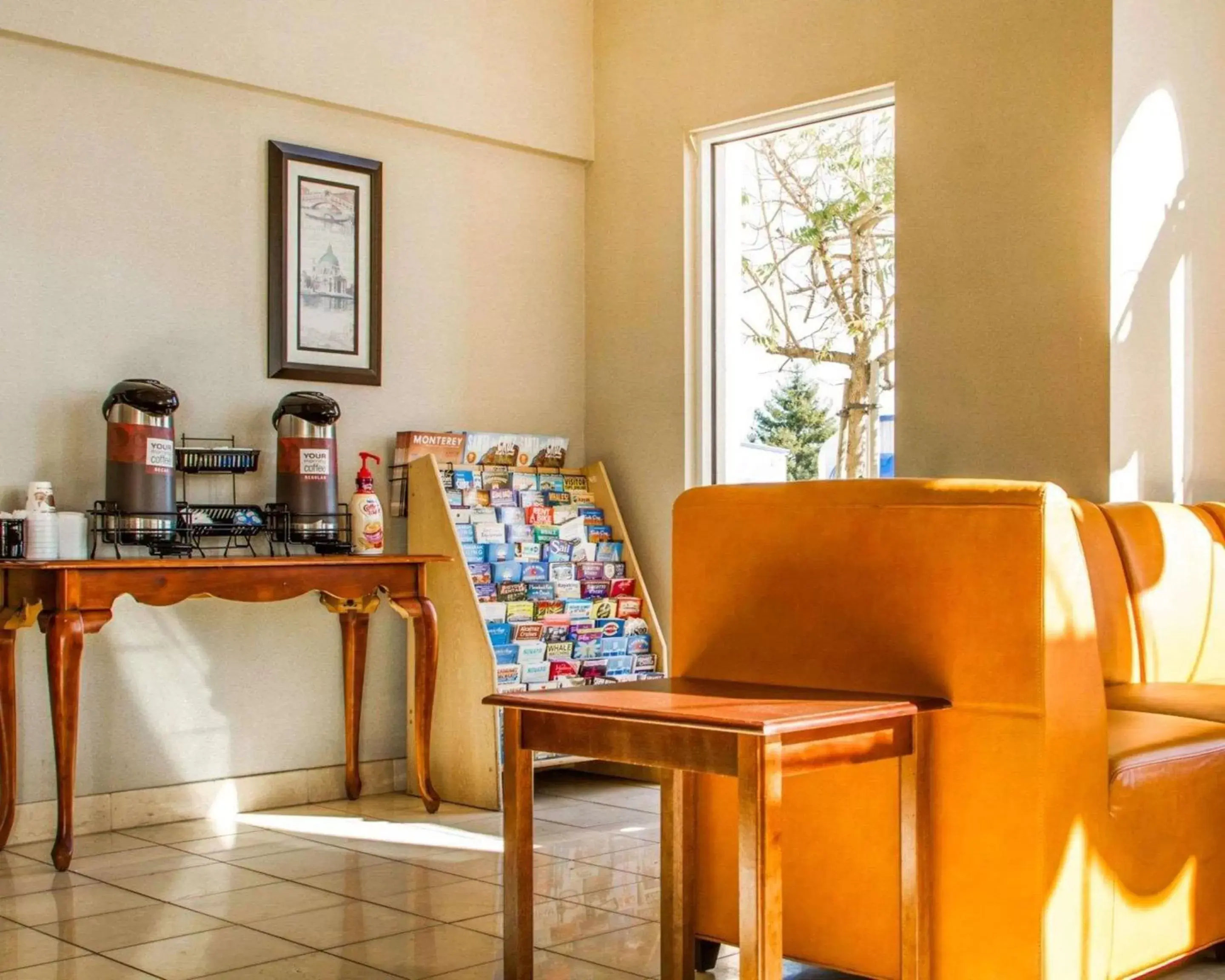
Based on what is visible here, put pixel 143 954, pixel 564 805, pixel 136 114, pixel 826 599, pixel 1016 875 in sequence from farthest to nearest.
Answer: pixel 564 805, pixel 136 114, pixel 143 954, pixel 826 599, pixel 1016 875

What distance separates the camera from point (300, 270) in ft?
16.0

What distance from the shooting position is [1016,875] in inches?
90.8

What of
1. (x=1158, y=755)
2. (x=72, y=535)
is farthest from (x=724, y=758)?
(x=72, y=535)

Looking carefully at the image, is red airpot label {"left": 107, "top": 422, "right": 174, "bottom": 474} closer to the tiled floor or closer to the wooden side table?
the tiled floor

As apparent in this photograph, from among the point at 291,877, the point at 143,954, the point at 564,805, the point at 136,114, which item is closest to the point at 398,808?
the point at 564,805

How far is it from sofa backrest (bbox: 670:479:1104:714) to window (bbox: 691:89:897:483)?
7.05 ft

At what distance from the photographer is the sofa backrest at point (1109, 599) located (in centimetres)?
362

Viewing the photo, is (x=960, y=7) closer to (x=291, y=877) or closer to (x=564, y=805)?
(x=564, y=805)

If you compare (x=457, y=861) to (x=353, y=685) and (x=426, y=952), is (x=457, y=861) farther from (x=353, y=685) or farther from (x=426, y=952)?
(x=353, y=685)

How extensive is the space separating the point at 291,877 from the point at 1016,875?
214cm

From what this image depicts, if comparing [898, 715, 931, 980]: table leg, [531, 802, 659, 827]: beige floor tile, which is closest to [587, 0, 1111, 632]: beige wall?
[531, 802, 659, 827]: beige floor tile

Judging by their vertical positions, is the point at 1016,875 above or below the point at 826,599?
below

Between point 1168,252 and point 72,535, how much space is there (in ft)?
11.6

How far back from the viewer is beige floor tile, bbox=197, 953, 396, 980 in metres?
2.86
